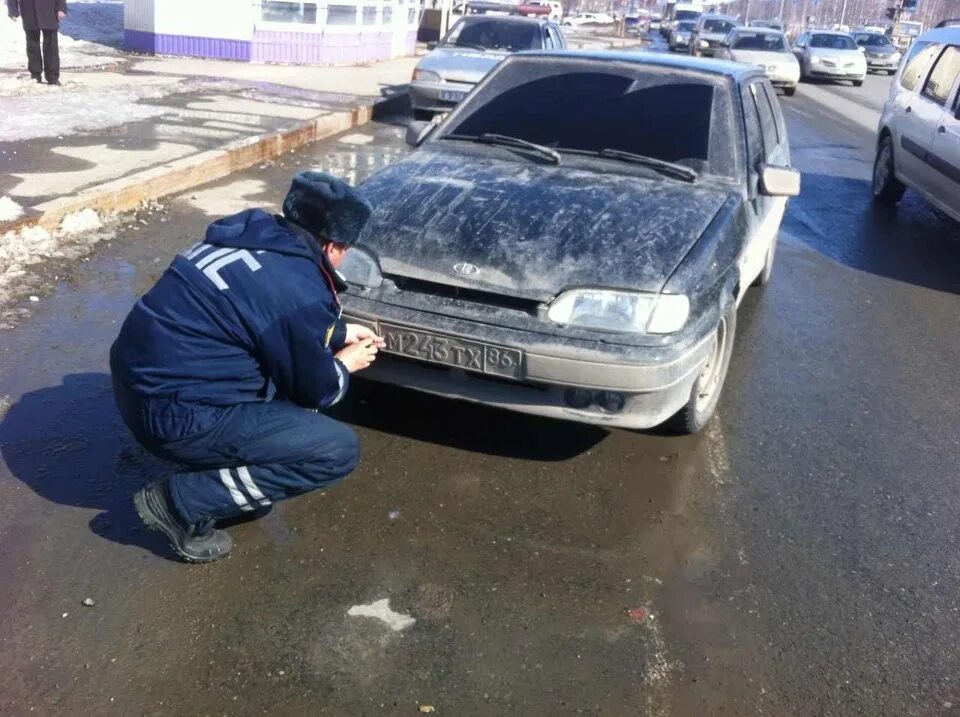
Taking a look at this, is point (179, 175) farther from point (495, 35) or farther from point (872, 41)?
point (872, 41)

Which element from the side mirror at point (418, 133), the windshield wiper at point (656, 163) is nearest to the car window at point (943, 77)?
the windshield wiper at point (656, 163)

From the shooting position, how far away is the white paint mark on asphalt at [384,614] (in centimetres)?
301

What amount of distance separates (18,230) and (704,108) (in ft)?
14.9

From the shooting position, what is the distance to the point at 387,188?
4.45 meters

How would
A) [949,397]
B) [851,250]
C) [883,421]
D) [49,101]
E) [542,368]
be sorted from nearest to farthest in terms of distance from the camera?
[542,368] → [883,421] → [949,397] → [851,250] → [49,101]

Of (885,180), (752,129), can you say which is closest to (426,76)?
(885,180)

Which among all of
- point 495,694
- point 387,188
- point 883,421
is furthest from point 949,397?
point 495,694

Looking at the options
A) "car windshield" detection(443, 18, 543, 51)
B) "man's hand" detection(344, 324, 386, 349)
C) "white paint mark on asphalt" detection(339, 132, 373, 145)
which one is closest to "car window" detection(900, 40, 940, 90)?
"car windshield" detection(443, 18, 543, 51)

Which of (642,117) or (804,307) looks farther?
(804,307)

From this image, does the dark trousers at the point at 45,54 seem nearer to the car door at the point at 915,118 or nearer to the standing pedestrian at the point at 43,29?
the standing pedestrian at the point at 43,29

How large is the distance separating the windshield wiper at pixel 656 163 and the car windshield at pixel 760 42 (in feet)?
70.2

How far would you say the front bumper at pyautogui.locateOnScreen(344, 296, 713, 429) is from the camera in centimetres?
360

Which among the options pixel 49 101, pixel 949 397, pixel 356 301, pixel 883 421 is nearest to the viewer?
pixel 356 301

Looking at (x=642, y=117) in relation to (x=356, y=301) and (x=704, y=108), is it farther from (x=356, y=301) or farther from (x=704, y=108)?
(x=356, y=301)
